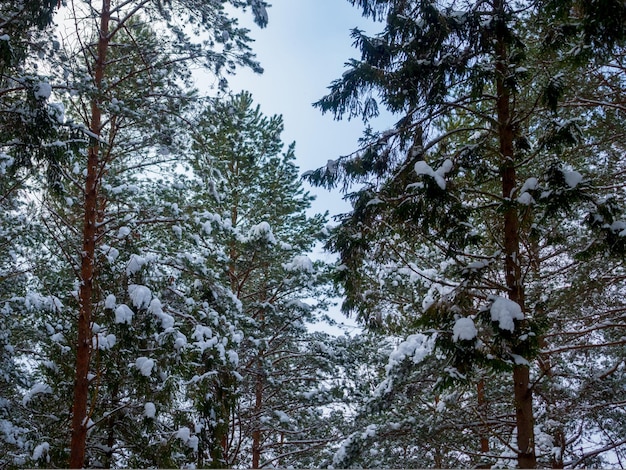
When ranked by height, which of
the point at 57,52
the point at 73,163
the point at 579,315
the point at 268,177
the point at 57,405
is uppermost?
the point at 268,177

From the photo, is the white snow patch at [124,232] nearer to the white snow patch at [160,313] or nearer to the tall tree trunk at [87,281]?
the tall tree trunk at [87,281]

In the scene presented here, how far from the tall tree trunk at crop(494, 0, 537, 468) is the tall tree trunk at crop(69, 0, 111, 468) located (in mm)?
4450

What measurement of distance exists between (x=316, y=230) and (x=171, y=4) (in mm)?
5662

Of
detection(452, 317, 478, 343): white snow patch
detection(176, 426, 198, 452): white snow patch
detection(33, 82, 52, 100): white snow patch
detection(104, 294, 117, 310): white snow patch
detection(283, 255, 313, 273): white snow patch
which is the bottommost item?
detection(176, 426, 198, 452): white snow patch

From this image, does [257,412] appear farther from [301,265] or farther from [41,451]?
[41,451]

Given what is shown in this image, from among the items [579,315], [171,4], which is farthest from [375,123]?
[579,315]

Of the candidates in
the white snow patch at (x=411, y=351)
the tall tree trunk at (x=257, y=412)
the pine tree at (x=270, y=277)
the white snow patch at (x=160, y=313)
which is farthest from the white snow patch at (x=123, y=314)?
the tall tree trunk at (x=257, y=412)

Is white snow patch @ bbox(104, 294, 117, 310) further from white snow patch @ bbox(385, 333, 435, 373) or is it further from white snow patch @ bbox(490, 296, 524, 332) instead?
white snow patch @ bbox(490, 296, 524, 332)

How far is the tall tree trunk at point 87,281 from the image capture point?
17.5 feet

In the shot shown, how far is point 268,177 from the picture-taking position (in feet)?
35.4

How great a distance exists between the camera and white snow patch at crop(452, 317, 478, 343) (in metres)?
4.05

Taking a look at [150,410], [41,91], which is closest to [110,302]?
[150,410]

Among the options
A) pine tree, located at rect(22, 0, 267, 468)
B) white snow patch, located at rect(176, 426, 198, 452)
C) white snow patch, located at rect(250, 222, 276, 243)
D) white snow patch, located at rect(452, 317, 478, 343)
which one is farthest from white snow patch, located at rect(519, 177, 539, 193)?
white snow patch, located at rect(250, 222, 276, 243)

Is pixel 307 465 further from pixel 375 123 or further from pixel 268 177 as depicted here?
pixel 375 123
